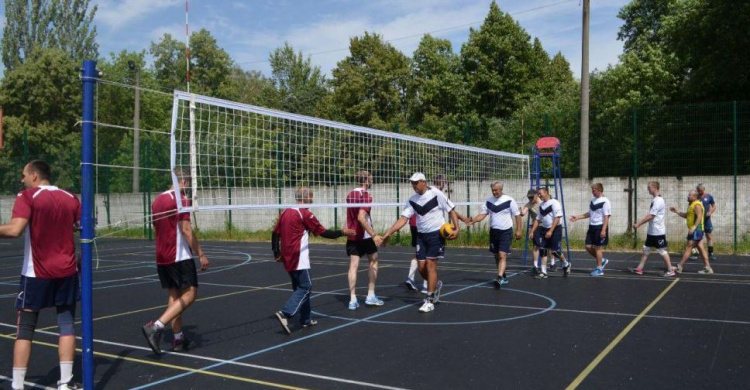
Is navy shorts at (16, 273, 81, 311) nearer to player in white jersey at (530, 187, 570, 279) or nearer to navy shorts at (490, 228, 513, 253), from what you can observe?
navy shorts at (490, 228, 513, 253)

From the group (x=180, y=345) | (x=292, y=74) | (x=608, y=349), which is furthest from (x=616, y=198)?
(x=292, y=74)

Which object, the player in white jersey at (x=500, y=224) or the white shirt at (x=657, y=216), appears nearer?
the player in white jersey at (x=500, y=224)

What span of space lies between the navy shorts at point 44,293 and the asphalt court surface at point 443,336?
0.88 metres

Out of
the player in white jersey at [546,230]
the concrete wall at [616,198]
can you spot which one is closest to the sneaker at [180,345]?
the concrete wall at [616,198]

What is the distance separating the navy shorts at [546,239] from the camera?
1222 cm

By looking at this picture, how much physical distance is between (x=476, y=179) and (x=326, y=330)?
10.6 meters

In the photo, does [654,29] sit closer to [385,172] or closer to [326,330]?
[385,172]

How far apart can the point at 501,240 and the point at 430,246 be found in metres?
2.41

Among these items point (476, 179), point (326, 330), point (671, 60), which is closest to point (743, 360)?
point (326, 330)

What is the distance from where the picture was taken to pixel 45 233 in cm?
538

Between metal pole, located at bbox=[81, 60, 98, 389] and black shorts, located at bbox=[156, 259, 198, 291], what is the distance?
5.70 ft

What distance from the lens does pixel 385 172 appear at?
13398mm

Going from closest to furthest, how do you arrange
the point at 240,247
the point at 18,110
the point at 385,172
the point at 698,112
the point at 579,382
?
the point at 579,382
the point at 385,172
the point at 698,112
the point at 240,247
the point at 18,110

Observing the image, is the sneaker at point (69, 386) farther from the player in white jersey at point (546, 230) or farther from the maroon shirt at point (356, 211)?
the player in white jersey at point (546, 230)
